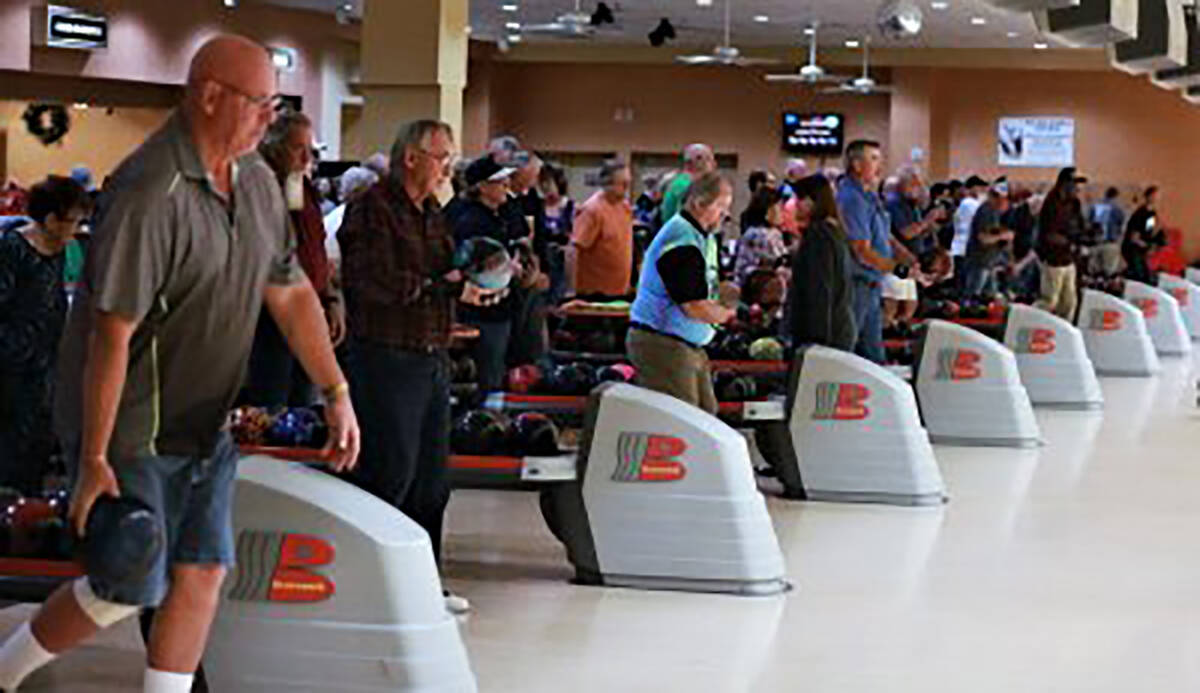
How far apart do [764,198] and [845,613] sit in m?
8.19

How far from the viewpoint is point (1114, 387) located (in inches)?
635

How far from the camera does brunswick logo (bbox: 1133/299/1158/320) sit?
65.1 feet

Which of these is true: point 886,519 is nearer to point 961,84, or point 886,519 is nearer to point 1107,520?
point 1107,520

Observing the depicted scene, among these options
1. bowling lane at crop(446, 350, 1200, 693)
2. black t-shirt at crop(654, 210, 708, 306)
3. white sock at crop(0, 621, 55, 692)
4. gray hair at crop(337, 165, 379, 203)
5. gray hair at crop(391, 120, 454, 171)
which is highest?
gray hair at crop(391, 120, 454, 171)

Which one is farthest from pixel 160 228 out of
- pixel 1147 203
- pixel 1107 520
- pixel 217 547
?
pixel 1147 203

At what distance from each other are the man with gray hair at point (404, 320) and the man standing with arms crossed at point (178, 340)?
6.29ft

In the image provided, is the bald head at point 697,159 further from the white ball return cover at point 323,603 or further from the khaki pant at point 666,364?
the white ball return cover at point 323,603

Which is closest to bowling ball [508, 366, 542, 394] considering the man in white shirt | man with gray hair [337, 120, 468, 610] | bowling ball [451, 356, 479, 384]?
bowling ball [451, 356, 479, 384]

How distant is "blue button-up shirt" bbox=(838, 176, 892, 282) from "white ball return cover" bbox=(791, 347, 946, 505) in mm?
1128

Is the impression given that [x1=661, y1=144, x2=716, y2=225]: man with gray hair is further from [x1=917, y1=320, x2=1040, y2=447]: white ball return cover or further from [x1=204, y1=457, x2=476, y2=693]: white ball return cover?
[x1=204, y1=457, x2=476, y2=693]: white ball return cover

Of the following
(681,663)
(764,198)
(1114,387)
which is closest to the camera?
(681,663)

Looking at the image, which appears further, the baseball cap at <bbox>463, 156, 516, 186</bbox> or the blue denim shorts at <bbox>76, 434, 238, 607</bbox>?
the baseball cap at <bbox>463, 156, 516, 186</bbox>

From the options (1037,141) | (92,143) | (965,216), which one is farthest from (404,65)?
(1037,141)

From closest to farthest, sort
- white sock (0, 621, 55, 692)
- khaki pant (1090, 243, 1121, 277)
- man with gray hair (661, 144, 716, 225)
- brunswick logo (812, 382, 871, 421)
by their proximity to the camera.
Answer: white sock (0, 621, 55, 692)
brunswick logo (812, 382, 871, 421)
man with gray hair (661, 144, 716, 225)
khaki pant (1090, 243, 1121, 277)
